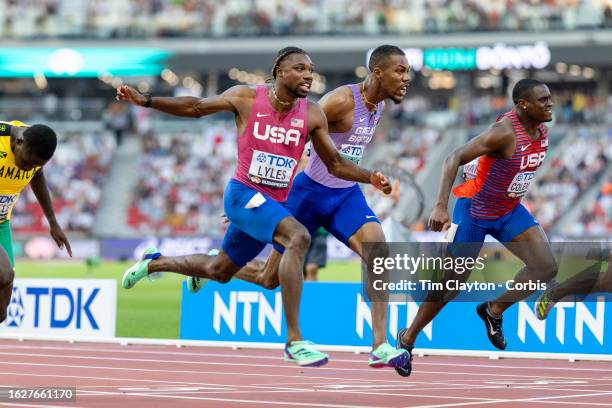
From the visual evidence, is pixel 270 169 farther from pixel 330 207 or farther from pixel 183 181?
pixel 183 181

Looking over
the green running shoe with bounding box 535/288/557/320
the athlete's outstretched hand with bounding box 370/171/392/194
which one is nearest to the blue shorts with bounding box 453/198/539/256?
the green running shoe with bounding box 535/288/557/320

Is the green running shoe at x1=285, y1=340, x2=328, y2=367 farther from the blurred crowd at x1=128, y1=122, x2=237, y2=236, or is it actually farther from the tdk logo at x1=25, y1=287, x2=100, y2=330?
the blurred crowd at x1=128, y1=122, x2=237, y2=236

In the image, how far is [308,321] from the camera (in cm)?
1483

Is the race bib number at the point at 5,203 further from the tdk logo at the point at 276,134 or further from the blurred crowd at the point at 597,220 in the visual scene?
the blurred crowd at the point at 597,220

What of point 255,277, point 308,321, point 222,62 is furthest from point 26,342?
point 222,62

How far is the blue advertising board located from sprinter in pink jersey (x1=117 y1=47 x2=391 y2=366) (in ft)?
15.4

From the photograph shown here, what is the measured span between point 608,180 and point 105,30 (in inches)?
861

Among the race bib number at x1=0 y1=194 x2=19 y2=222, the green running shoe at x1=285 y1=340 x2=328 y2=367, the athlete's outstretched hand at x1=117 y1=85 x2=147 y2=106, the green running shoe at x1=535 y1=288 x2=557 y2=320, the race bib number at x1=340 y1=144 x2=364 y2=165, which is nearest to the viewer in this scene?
the green running shoe at x1=285 y1=340 x2=328 y2=367

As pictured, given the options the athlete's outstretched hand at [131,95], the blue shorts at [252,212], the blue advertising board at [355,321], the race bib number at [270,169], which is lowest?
the blue advertising board at [355,321]

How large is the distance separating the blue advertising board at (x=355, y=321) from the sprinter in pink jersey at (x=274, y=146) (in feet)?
15.4

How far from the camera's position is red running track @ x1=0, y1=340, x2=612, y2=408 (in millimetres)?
9000

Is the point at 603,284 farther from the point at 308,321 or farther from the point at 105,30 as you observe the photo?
the point at 105,30

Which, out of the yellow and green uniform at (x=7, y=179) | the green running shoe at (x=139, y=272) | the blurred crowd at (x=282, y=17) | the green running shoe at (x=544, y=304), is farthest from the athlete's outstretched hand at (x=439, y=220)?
the blurred crowd at (x=282, y=17)

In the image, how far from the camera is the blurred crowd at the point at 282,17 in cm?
4488
